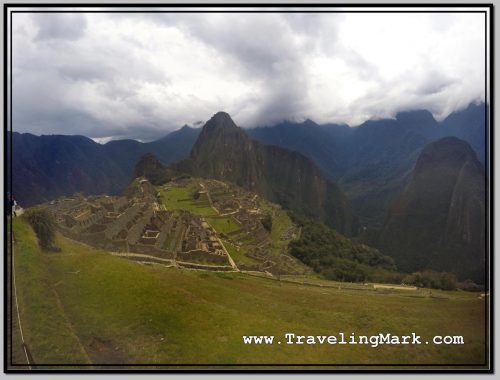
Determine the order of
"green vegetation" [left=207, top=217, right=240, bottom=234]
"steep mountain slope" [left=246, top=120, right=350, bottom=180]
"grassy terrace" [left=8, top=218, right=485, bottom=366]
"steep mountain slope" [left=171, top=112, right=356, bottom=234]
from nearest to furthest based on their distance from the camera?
1. "grassy terrace" [left=8, top=218, right=485, bottom=366]
2. "green vegetation" [left=207, top=217, right=240, bottom=234]
3. "steep mountain slope" [left=171, top=112, right=356, bottom=234]
4. "steep mountain slope" [left=246, top=120, right=350, bottom=180]

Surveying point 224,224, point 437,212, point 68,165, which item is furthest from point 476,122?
point 437,212

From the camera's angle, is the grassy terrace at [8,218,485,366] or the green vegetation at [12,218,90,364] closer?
the green vegetation at [12,218,90,364]

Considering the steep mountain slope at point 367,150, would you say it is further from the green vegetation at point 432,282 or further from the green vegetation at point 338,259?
the green vegetation at point 432,282

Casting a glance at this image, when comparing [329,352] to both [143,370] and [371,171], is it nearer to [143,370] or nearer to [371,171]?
[143,370]

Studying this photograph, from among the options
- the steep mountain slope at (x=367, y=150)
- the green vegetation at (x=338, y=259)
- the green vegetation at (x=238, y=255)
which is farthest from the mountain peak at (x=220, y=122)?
the green vegetation at (x=238, y=255)

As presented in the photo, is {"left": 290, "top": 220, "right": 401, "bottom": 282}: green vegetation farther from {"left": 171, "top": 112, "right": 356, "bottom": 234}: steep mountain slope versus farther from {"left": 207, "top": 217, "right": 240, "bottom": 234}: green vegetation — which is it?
{"left": 171, "top": 112, "right": 356, "bottom": 234}: steep mountain slope

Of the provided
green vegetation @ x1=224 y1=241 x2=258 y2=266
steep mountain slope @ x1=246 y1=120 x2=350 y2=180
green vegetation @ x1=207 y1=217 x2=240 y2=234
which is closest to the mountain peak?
green vegetation @ x1=207 y1=217 x2=240 y2=234
